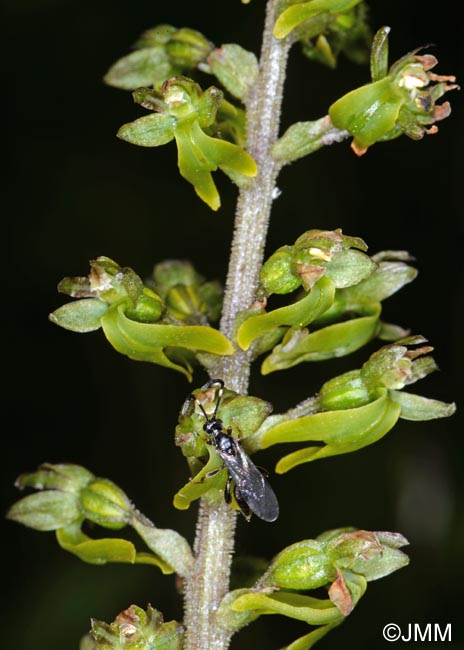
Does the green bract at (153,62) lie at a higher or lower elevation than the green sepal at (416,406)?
higher

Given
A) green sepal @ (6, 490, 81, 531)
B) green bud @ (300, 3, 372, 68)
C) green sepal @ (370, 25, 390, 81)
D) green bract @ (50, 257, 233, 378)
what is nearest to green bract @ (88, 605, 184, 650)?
green sepal @ (6, 490, 81, 531)

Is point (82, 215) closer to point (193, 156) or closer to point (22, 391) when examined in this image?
point (22, 391)

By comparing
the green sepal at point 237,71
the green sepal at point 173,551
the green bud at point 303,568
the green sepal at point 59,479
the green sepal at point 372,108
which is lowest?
the green bud at point 303,568

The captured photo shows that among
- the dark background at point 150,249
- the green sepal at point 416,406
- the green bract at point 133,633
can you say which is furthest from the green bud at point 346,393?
the dark background at point 150,249

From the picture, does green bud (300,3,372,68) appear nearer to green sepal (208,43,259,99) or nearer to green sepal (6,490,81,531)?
green sepal (208,43,259,99)

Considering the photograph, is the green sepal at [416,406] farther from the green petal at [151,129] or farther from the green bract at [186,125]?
the green petal at [151,129]

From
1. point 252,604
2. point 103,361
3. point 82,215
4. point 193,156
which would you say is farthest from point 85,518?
point 82,215
